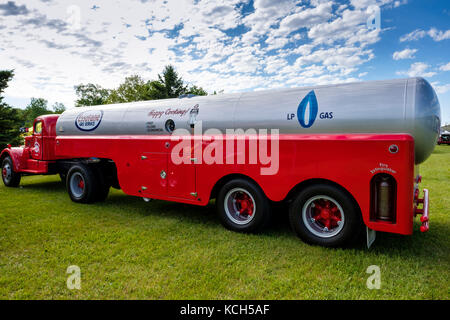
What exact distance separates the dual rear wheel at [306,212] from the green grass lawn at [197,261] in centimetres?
19

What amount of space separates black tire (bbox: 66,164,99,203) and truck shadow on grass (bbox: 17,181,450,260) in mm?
231

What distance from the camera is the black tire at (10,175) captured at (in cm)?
981

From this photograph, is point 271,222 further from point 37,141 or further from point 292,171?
point 37,141

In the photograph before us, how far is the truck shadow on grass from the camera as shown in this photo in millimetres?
4371

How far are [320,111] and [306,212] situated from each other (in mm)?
1518

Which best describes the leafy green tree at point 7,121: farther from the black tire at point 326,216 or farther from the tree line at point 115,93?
the black tire at point 326,216

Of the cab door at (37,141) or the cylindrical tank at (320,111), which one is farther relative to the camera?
the cab door at (37,141)

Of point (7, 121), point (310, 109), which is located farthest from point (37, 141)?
point (7, 121)

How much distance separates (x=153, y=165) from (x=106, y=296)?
3.04m

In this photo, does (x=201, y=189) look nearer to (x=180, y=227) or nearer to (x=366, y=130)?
(x=180, y=227)

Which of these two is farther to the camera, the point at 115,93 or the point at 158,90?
the point at 115,93

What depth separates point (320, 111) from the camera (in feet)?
14.3
